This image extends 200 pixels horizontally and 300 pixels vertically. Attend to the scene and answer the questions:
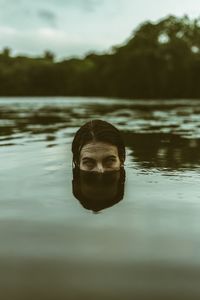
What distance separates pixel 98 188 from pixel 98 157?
471 mm

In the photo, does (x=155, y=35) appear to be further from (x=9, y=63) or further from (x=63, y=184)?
(x=63, y=184)

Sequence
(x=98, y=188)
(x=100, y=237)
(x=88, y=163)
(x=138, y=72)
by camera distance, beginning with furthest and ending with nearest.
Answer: (x=138, y=72) → (x=88, y=163) → (x=98, y=188) → (x=100, y=237)

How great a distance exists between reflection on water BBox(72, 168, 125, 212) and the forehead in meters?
0.23

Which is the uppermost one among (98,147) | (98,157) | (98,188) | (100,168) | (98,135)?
(98,135)

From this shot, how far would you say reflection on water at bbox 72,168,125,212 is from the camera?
452 cm

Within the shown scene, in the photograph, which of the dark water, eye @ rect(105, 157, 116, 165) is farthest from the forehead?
the dark water

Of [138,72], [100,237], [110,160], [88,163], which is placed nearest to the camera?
[100,237]

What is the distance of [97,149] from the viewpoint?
540 cm

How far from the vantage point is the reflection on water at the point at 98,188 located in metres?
4.52

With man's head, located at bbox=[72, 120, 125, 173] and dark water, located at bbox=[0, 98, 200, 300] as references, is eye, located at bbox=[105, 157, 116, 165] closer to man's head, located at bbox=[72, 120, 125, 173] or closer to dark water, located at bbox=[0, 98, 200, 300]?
man's head, located at bbox=[72, 120, 125, 173]

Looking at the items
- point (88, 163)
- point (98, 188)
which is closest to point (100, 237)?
point (98, 188)

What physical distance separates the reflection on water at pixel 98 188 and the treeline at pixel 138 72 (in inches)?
2238

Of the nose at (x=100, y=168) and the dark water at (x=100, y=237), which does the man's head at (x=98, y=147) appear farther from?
the dark water at (x=100, y=237)

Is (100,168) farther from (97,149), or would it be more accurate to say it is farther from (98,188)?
(98,188)
